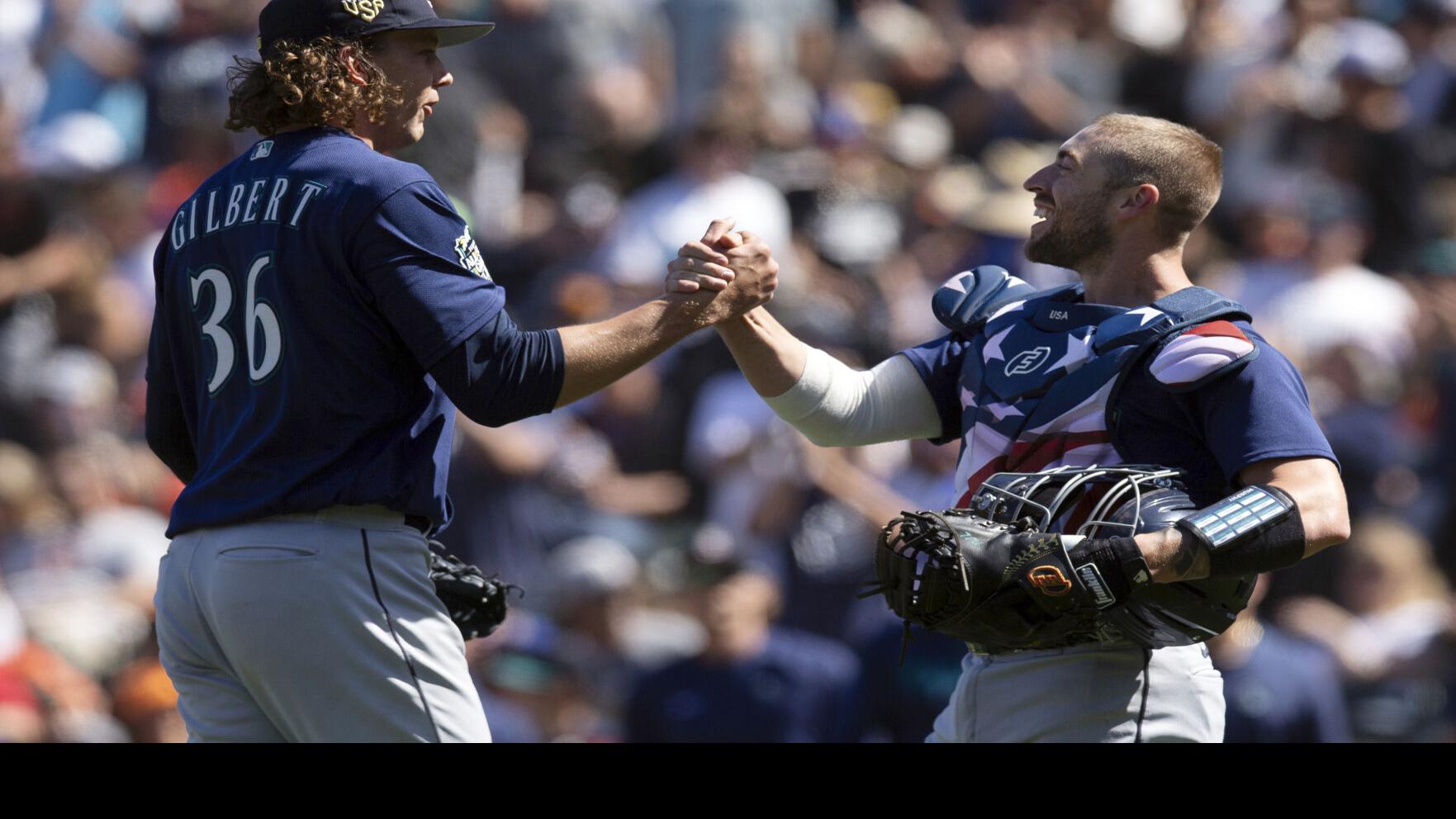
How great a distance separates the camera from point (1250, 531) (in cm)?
310

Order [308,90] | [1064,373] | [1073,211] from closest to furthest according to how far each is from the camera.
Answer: [308,90] → [1064,373] → [1073,211]

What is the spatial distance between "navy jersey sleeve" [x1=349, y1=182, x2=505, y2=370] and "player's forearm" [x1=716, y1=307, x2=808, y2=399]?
34.4 inches

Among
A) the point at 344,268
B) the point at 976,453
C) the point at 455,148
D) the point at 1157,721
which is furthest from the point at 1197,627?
the point at 455,148

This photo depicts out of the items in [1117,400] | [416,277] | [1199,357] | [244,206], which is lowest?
[1117,400]

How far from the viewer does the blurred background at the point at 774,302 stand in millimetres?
6930

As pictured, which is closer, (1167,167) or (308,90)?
(308,90)

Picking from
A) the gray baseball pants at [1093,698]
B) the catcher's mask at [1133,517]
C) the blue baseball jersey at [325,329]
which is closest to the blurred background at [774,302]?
the gray baseball pants at [1093,698]

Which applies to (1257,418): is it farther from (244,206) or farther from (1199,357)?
(244,206)

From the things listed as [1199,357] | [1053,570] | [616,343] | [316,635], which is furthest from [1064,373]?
[316,635]

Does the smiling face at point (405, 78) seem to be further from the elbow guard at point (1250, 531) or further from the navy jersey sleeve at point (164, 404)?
the elbow guard at point (1250, 531)

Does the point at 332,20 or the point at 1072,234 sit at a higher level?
the point at 332,20

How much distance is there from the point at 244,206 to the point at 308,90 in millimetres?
269

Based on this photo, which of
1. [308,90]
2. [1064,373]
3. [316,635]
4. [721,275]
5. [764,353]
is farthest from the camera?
[764,353]

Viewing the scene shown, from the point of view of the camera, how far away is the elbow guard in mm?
3102
